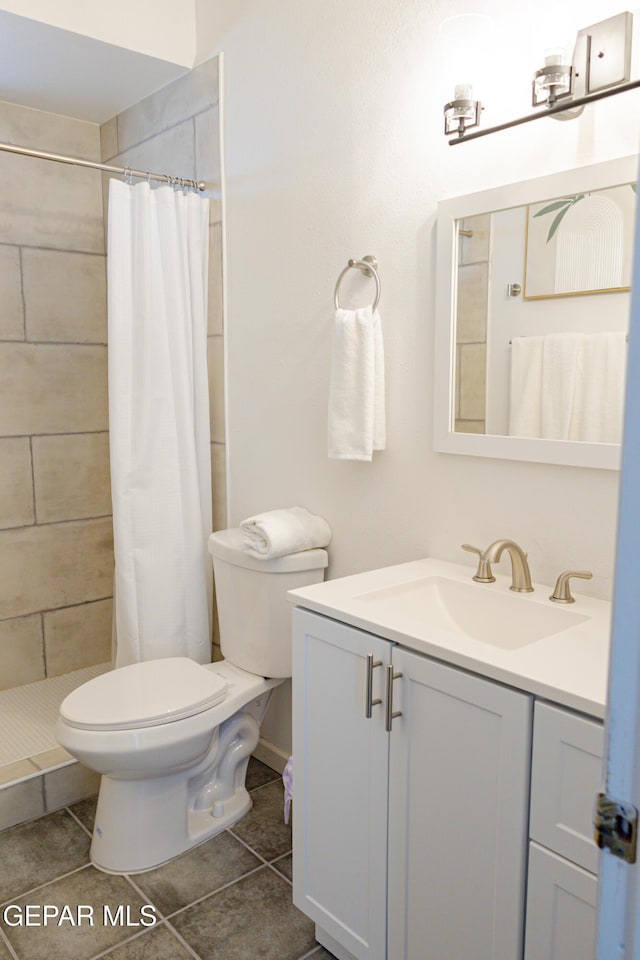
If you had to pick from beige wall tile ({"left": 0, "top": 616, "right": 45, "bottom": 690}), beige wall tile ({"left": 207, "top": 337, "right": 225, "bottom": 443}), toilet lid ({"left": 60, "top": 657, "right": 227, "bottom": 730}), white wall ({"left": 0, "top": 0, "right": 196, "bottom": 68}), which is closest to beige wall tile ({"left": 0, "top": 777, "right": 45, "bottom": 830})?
toilet lid ({"left": 60, "top": 657, "right": 227, "bottom": 730})

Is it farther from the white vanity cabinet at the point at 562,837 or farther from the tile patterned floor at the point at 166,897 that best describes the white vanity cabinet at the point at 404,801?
the tile patterned floor at the point at 166,897

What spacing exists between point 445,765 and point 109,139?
8.85 ft

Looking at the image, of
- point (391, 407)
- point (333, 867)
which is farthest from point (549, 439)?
point (333, 867)

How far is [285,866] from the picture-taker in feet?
6.70

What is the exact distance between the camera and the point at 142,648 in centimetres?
243

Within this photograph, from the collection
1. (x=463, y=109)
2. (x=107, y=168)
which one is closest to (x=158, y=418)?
(x=107, y=168)

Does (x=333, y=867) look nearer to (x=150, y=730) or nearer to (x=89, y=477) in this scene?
(x=150, y=730)

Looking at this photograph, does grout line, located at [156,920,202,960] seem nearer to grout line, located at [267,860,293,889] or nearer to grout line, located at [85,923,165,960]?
grout line, located at [85,923,165,960]

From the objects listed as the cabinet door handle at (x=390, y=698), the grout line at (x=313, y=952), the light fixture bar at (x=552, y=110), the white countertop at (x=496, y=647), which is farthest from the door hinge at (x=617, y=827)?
the grout line at (x=313, y=952)

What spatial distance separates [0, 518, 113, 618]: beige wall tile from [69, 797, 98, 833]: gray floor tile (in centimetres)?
89

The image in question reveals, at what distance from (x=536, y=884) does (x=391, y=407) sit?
116cm

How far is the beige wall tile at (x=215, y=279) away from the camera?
2516mm

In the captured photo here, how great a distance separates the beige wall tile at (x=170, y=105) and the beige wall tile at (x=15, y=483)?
116 centimetres

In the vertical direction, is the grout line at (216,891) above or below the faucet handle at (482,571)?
below
